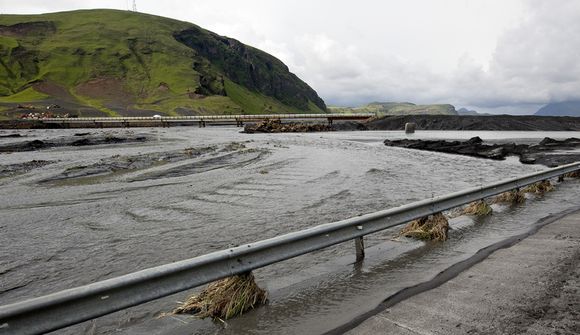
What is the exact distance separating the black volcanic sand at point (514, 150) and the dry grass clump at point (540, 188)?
36.7 ft

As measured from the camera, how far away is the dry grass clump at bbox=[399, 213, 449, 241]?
329 inches

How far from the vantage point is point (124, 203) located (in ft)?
42.8

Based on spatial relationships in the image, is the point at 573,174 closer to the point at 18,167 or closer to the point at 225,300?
the point at 225,300

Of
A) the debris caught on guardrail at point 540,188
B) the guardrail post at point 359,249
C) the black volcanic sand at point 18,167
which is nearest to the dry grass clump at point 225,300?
the guardrail post at point 359,249

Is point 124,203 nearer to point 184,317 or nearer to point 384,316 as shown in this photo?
point 184,317

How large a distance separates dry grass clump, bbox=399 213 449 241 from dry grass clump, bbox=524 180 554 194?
6.97m

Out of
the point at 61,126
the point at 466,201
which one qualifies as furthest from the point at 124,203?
the point at 61,126

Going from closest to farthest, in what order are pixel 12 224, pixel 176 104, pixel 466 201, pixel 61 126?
pixel 466 201 < pixel 12 224 < pixel 61 126 < pixel 176 104

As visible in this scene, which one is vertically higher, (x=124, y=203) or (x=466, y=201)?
(x=466, y=201)

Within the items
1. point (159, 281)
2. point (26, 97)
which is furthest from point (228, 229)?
point (26, 97)

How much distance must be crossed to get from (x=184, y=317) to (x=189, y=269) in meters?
0.83

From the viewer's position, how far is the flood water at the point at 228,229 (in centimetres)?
536

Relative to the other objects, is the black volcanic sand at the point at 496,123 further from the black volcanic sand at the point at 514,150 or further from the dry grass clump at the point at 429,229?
the dry grass clump at the point at 429,229

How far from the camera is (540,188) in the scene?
14078mm
